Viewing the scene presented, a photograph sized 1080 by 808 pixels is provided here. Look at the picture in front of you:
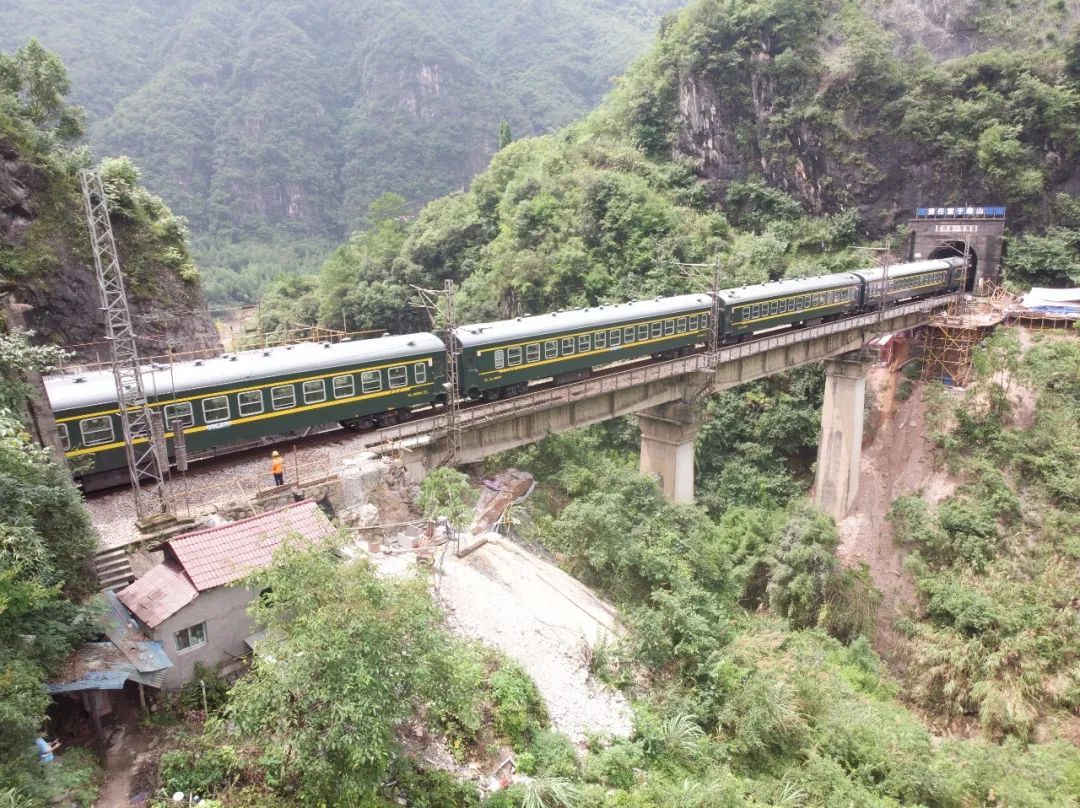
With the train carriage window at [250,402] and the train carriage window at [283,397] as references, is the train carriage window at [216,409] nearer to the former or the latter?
the train carriage window at [250,402]

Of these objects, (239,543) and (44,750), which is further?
(239,543)

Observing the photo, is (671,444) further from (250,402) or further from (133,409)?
(133,409)

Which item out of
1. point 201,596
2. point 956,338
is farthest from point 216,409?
point 956,338

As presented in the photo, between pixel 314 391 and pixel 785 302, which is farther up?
pixel 314 391

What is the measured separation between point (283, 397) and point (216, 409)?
1.67 meters

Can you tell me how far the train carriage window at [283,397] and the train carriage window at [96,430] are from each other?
145 inches

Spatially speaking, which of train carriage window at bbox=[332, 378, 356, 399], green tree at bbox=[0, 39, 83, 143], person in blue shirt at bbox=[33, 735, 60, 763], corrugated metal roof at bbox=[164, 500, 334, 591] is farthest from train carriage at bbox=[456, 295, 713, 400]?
green tree at bbox=[0, 39, 83, 143]

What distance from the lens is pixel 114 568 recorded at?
13617mm

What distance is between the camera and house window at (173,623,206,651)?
12.0 m

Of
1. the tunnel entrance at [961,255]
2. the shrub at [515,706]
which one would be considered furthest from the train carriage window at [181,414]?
the tunnel entrance at [961,255]

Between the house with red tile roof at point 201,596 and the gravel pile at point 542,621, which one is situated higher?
the house with red tile roof at point 201,596

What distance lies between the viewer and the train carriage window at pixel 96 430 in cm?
1527

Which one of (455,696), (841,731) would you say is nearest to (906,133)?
(841,731)

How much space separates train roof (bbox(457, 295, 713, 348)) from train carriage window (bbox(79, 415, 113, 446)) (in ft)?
31.6
